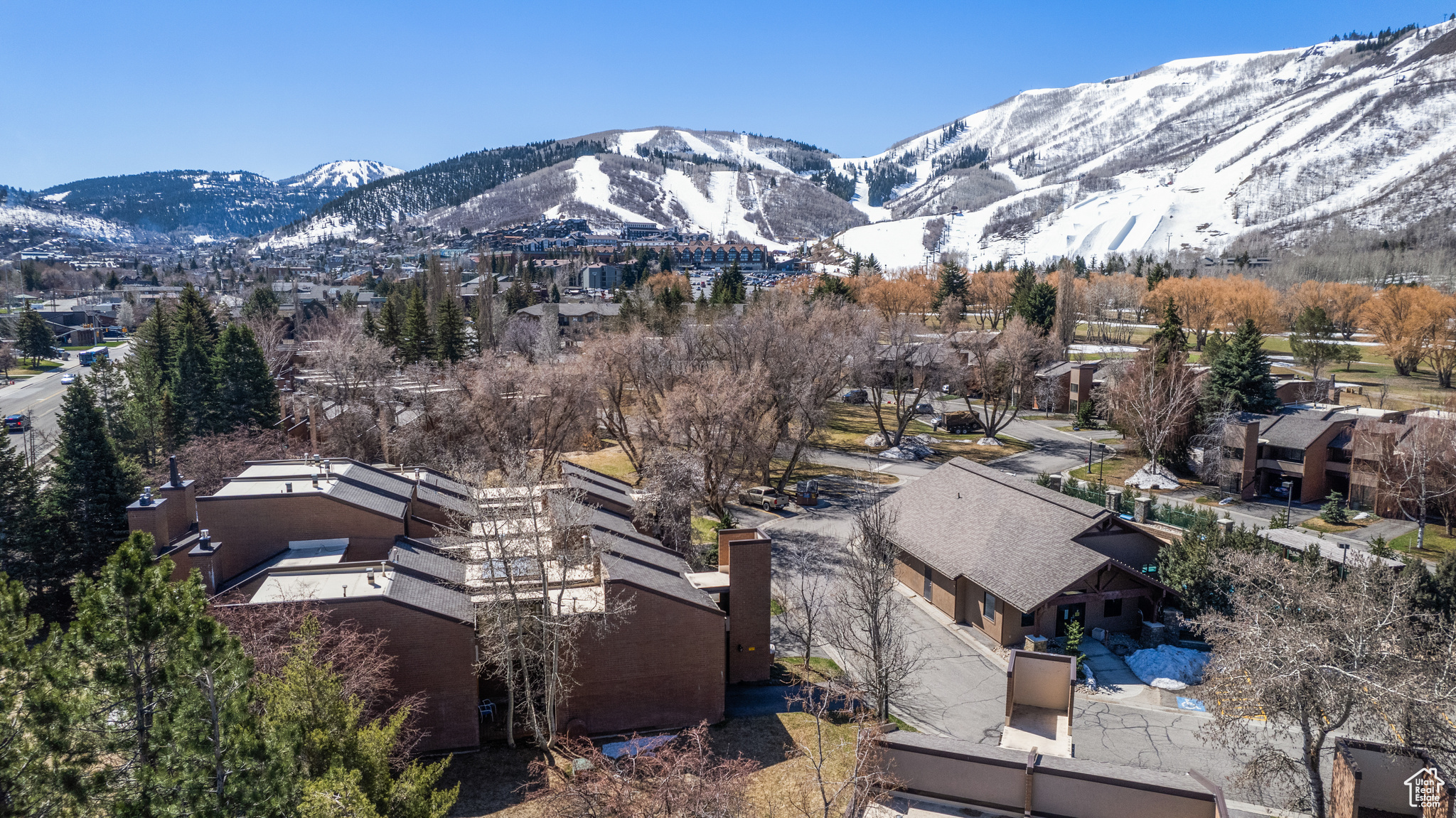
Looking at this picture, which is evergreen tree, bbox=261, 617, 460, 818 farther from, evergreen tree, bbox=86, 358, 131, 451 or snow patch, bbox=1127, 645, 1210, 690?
evergreen tree, bbox=86, 358, 131, 451

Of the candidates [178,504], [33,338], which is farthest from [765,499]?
[33,338]

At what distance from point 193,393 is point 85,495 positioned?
20.3 metres

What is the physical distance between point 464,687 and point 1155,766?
1926 cm

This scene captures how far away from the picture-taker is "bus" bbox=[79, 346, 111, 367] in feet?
332

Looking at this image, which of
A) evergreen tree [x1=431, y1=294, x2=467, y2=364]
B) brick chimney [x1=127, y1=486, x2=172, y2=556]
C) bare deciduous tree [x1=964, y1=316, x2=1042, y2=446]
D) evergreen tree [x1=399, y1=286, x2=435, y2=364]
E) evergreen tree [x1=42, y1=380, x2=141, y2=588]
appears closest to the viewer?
brick chimney [x1=127, y1=486, x2=172, y2=556]

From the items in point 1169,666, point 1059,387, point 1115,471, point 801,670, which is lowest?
point 801,670

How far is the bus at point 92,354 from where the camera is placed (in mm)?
A: 101188

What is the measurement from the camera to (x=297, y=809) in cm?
1288

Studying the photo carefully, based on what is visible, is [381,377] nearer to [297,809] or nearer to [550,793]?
[550,793]

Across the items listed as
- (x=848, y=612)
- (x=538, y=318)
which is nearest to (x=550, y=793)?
(x=848, y=612)

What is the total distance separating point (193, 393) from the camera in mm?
54281

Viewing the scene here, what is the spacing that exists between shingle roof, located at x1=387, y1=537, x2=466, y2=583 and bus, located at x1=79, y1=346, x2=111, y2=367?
3686 inches

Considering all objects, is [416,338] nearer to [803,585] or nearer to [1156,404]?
[803,585]

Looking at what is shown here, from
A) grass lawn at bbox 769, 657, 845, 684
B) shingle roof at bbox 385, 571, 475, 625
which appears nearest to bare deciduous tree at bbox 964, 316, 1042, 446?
grass lawn at bbox 769, 657, 845, 684
